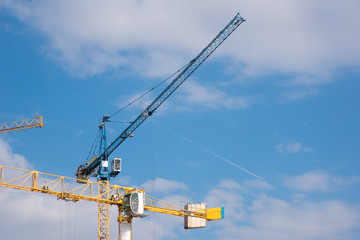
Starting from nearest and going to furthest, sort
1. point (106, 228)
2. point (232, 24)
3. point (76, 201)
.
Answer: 1. point (76, 201)
2. point (106, 228)
3. point (232, 24)

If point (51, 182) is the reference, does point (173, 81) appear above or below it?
above

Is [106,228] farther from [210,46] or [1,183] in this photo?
[210,46]

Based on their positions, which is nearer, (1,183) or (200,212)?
(1,183)

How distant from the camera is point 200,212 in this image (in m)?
151

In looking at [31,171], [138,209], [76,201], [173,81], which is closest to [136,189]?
[138,209]

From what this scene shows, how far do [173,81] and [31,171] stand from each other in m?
74.7

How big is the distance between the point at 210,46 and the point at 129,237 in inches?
2964

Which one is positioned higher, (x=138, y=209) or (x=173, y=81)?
(x=173, y=81)

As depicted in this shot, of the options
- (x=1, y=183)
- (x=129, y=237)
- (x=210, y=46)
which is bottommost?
(x=129, y=237)

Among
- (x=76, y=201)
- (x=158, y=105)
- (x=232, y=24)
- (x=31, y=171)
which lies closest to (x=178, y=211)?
(x=76, y=201)

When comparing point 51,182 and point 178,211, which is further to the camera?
point 178,211

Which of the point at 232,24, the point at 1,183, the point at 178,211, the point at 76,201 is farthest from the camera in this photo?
the point at 232,24

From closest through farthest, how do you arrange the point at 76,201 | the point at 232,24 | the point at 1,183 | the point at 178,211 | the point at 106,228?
the point at 1,183 < the point at 76,201 < the point at 178,211 < the point at 106,228 < the point at 232,24

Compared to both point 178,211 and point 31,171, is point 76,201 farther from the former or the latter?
point 178,211
